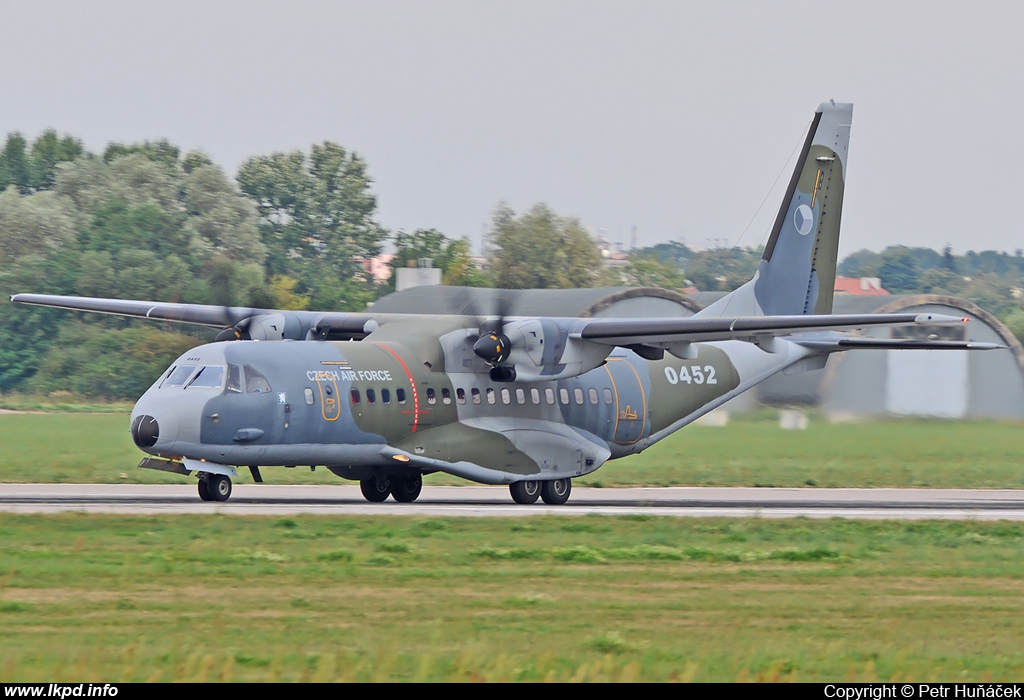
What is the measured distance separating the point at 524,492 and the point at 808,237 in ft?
28.7

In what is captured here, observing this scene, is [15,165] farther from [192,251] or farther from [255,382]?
[255,382]

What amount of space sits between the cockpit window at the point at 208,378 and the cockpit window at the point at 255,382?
1.33 feet

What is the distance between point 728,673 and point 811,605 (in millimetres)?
3836

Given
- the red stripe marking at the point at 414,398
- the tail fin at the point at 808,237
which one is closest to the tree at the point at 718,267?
the tail fin at the point at 808,237

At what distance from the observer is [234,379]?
21.3 metres

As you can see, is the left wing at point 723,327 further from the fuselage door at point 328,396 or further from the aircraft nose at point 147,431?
the aircraft nose at point 147,431

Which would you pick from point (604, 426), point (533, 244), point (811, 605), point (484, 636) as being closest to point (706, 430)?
point (604, 426)

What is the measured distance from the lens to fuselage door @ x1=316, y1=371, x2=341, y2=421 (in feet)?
72.1

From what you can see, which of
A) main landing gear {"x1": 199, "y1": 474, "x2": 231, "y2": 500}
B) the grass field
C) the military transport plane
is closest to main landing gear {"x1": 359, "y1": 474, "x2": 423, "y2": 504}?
the military transport plane

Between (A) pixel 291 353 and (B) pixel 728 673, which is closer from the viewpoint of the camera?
(B) pixel 728 673

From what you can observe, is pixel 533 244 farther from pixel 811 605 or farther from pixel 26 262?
pixel 811 605

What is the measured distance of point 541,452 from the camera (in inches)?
966

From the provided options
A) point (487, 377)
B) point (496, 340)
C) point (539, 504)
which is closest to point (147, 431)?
point (496, 340)
